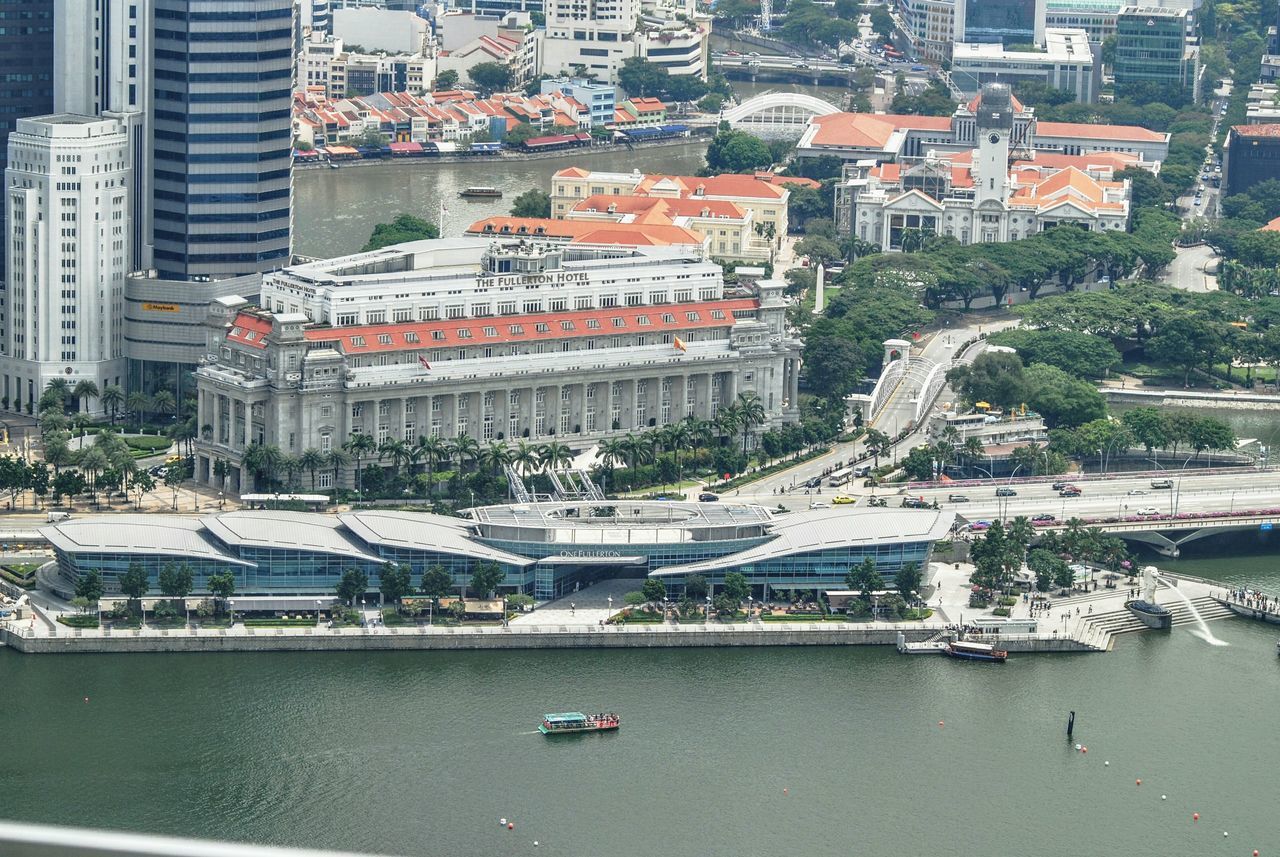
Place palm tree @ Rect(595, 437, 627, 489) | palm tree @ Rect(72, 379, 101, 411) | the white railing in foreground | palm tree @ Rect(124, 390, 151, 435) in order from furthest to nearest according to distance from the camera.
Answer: palm tree @ Rect(124, 390, 151, 435)
palm tree @ Rect(72, 379, 101, 411)
palm tree @ Rect(595, 437, 627, 489)
the white railing in foreground

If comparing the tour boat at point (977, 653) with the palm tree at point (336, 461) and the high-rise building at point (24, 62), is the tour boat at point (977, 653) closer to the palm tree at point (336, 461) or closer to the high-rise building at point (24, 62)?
the palm tree at point (336, 461)

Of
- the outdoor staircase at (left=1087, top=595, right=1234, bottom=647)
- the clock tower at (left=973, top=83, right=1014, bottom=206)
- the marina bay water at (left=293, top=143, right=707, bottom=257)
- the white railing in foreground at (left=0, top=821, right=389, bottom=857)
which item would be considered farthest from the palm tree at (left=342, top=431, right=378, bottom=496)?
the white railing in foreground at (left=0, top=821, right=389, bottom=857)

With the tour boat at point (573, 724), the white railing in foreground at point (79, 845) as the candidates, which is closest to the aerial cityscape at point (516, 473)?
the tour boat at point (573, 724)

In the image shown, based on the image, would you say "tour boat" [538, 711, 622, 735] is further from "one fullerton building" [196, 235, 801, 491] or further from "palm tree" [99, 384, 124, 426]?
"palm tree" [99, 384, 124, 426]

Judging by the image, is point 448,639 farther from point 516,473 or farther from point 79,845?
point 79,845

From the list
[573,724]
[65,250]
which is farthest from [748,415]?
[573,724]

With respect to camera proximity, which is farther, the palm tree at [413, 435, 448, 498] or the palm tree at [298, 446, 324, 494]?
the palm tree at [413, 435, 448, 498]
